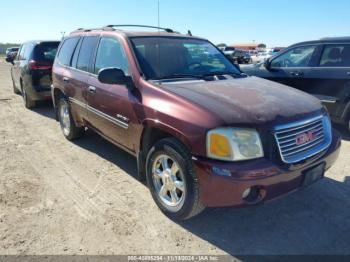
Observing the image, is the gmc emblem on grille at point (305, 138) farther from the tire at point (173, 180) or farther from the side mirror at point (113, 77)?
the side mirror at point (113, 77)

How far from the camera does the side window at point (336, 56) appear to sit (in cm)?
612

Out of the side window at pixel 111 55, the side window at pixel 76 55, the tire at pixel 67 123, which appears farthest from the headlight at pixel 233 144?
the tire at pixel 67 123

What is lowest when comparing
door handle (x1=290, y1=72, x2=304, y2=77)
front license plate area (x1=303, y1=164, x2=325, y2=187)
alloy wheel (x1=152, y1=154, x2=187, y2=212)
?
alloy wheel (x1=152, y1=154, x2=187, y2=212)

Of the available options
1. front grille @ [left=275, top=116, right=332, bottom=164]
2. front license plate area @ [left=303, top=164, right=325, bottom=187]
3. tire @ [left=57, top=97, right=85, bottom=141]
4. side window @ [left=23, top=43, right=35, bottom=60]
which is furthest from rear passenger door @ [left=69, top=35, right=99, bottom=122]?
side window @ [left=23, top=43, right=35, bottom=60]

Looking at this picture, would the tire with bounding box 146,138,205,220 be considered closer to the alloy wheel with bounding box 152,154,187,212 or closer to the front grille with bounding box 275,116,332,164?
the alloy wheel with bounding box 152,154,187,212

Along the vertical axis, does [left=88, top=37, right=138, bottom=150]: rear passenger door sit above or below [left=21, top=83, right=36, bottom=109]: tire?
above

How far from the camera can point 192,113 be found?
3.09m

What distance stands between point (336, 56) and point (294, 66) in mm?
821

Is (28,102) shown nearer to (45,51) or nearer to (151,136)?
(45,51)

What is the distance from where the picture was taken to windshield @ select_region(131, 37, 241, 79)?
13.2 feet

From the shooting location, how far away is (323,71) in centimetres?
633

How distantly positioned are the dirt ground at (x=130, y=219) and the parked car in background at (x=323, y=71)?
56.2 inches

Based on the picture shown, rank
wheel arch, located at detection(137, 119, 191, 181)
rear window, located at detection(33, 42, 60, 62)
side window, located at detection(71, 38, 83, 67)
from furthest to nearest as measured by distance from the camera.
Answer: rear window, located at detection(33, 42, 60, 62), side window, located at detection(71, 38, 83, 67), wheel arch, located at detection(137, 119, 191, 181)

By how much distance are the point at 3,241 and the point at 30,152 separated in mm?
2731
